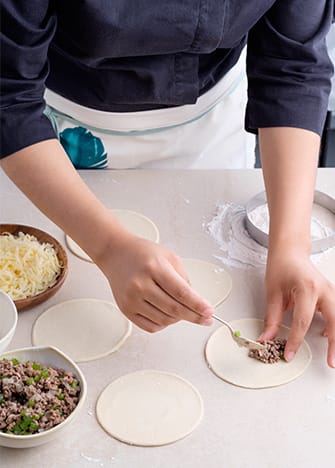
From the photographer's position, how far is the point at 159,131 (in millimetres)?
1604

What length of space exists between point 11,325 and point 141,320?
0.20m

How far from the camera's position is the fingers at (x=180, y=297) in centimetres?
106

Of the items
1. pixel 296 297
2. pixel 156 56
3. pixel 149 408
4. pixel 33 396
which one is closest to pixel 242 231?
pixel 296 297

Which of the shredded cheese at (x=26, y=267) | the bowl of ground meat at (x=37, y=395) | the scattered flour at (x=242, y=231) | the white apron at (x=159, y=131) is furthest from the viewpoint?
the white apron at (x=159, y=131)

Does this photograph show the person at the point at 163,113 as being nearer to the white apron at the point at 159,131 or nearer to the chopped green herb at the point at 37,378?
the white apron at the point at 159,131

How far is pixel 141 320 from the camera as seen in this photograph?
1.14 m

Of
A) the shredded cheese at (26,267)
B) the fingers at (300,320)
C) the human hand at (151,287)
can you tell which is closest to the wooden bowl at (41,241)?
the shredded cheese at (26,267)

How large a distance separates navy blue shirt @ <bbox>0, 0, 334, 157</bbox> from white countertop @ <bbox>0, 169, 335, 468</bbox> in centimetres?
24

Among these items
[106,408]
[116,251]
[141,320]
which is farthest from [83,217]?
[106,408]

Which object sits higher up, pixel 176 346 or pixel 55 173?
pixel 55 173

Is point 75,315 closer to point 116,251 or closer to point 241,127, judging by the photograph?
point 116,251

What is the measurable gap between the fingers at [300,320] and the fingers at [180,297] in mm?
185

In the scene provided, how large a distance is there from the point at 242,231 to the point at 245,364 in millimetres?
376

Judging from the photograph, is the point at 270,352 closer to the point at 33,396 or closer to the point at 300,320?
the point at 300,320
